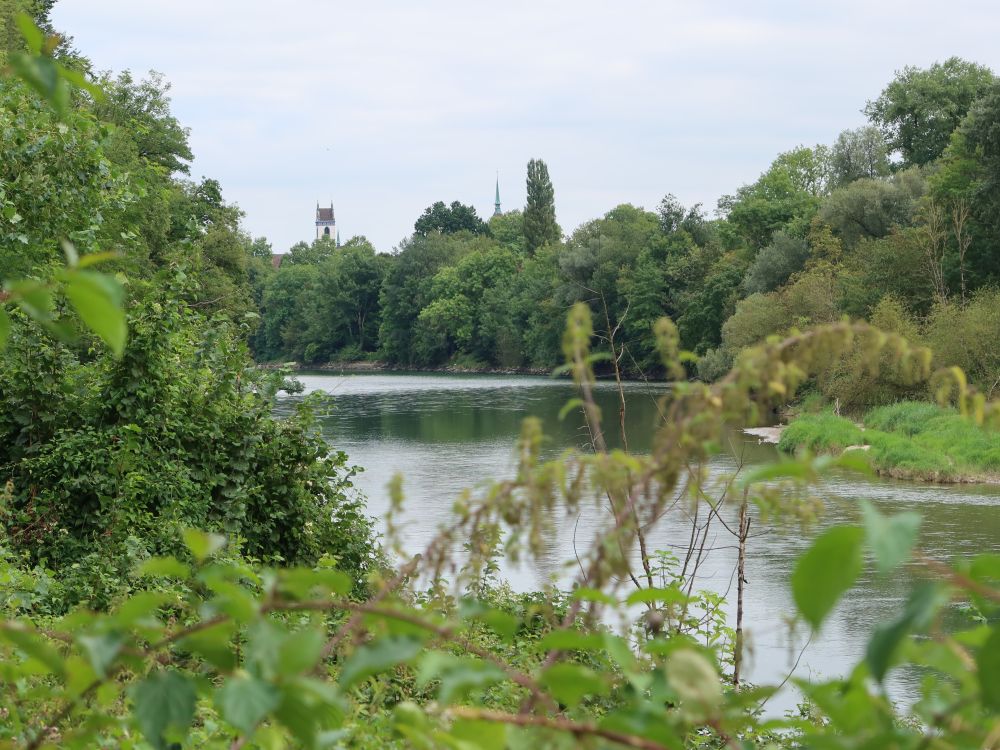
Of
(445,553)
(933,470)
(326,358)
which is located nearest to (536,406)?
(933,470)

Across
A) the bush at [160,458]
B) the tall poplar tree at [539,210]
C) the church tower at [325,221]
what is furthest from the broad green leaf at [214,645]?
the church tower at [325,221]

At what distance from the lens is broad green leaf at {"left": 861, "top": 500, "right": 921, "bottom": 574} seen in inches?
26.4

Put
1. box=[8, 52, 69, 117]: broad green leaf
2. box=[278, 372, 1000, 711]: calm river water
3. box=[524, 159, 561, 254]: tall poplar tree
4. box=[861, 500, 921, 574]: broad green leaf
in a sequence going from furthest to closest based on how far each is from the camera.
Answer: box=[524, 159, 561, 254]: tall poplar tree < box=[278, 372, 1000, 711]: calm river water < box=[8, 52, 69, 117]: broad green leaf < box=[861, 500, 921, 574]: broad green leaf

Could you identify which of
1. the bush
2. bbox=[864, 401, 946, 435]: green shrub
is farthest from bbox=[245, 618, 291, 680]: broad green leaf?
bbox=[864, 401, 946, 435]: green shrub

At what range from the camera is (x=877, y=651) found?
72 centimetres

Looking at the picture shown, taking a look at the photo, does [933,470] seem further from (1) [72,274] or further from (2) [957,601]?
(1) [72,274]

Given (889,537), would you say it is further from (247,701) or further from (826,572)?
(247,701)

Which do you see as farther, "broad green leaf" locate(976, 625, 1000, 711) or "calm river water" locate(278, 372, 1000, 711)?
"calm river water" locate(278, 372, 1000, 711)

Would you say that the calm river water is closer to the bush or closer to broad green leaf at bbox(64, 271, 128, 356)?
broad green leaf at bbox(64, 271, 128, 356)

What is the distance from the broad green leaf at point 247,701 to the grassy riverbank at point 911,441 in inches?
740

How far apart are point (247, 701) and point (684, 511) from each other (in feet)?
8.25

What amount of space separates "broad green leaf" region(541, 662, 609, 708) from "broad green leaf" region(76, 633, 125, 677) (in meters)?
0.34

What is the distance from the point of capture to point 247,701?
2.53 ft

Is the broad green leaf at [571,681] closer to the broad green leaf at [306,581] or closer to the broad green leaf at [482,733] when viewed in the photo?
the broad green leaf at [482,733]
